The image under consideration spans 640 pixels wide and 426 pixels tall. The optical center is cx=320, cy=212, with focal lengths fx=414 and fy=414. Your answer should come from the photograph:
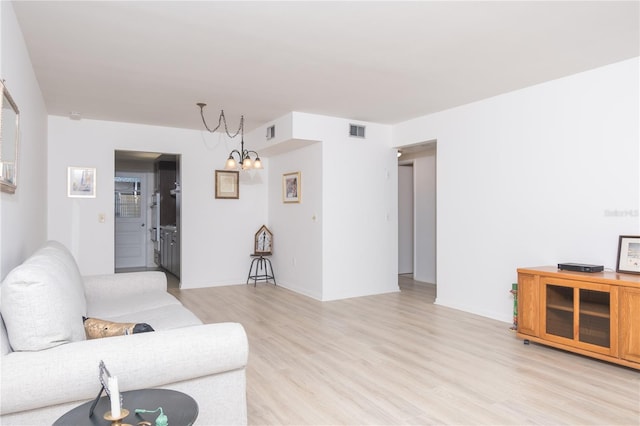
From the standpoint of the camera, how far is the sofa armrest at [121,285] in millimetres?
3484

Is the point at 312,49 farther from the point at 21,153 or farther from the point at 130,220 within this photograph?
the point at 130,220

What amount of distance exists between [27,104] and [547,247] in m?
4.81

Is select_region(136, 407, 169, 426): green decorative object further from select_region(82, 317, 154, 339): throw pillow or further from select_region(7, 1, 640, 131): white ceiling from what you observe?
select_region(7, 1, 640, 131): white ceiling

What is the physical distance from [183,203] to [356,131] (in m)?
2.86

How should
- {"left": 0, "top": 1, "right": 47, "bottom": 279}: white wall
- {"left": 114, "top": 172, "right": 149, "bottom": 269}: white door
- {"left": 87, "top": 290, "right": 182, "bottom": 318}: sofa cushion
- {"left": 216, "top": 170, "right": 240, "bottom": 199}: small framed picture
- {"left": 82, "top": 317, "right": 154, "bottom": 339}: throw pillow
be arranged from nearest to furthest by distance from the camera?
{"left": 82, "top": 317, "right": 154, "bottom": 339}: throw pillow < {"left": 0, "top": 1, "right": 47, "bottom": 279}: white wall < {"left": 87, "top": 290, "right": 182, "bottom": 318}: sofa cushion < {"left": 216, "top": 170, "right": 240, "bottom": 199}: small framed picture < {"left": 114, "top": 172, "right": 149, "bottom": 269}: white door

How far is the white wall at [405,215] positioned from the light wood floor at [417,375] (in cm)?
319

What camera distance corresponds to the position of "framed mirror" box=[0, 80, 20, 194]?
2198 millimetres

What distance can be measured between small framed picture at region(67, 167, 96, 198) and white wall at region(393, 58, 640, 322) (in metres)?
4.61

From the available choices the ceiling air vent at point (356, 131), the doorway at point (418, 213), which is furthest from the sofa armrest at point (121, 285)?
the doorway at point (418, 213)

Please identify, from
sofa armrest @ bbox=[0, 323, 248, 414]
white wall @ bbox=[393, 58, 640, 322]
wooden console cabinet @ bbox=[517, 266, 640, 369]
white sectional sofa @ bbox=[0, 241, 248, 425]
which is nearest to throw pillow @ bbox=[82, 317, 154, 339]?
white sectional sofa @ bbox=[0, 241, 248, 425]

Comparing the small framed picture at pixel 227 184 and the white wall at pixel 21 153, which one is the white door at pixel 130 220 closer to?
the small framed picture at pixel 227 184

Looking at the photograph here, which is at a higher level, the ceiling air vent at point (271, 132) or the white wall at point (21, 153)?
the ceiling air vent at point (271, 132)

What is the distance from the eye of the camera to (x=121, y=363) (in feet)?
5.57

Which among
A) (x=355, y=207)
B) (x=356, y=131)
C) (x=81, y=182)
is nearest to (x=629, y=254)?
(x=355, y=207)
